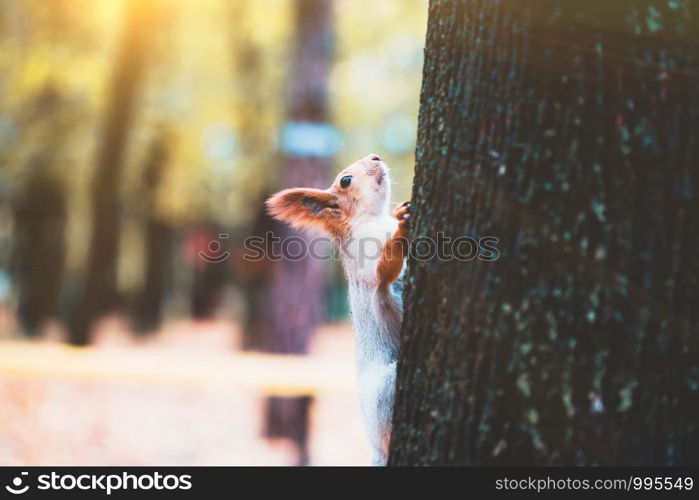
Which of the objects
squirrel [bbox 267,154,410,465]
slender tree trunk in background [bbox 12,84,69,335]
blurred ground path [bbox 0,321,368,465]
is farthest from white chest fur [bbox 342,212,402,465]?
slender tree trunk in background [bbox 12,84,69,335]

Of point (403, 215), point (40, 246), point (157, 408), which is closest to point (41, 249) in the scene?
point (40, 246)

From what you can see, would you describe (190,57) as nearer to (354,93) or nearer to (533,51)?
(354,93)

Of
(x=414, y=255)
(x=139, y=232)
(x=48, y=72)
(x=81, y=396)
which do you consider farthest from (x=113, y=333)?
(x=414, y=255)

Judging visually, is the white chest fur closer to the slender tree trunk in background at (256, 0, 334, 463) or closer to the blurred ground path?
the blurred ground path

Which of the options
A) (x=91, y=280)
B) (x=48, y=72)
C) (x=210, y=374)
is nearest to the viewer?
(x=210, y=374)

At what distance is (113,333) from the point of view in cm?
2839

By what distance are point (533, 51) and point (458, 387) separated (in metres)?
1.12

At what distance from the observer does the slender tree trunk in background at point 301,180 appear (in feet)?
30.7

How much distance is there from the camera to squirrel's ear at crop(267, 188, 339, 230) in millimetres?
4805

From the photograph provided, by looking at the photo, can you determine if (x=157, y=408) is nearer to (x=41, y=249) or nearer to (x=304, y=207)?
(x=304, y=207)

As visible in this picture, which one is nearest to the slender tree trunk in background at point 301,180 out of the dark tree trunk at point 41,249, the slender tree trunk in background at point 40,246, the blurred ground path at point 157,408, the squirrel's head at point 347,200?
the blurred ground path at point 157,408

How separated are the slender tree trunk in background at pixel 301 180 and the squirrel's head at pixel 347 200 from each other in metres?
4.24

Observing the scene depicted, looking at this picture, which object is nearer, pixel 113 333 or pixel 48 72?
pixel 48 72

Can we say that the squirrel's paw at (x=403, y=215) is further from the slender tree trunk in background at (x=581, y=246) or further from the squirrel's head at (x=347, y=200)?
the slender tree trunk in background at (x=581, y=246)
